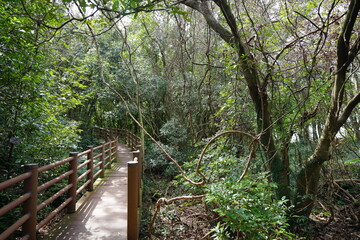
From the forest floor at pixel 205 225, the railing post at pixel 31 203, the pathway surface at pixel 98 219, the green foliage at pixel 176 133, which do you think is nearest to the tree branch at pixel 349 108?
the forest floor at pixel 205 225

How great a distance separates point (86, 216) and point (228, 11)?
403 cm

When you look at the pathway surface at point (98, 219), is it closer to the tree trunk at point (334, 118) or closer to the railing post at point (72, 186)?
the railing post at point (72, 186)

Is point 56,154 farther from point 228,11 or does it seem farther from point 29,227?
point 228,11

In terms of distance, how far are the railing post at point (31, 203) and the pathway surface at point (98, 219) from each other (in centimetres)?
44

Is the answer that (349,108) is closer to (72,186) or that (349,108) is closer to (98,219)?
(98,219)

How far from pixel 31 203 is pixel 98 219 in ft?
4.26

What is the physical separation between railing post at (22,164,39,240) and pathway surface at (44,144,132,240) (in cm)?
44

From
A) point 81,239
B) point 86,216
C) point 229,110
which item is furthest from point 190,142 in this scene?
point 81,239

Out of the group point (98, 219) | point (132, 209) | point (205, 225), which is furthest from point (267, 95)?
point (98, 219)

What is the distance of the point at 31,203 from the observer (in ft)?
8.98

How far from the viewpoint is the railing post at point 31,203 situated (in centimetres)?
271

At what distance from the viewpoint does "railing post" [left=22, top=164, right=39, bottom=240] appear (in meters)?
2.71

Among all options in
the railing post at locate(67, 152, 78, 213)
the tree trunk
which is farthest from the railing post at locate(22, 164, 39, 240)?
the tree trunk

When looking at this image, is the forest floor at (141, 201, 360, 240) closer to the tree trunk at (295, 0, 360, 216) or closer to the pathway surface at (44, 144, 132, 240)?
the tree trunk at (295, 0, 360, 216)
